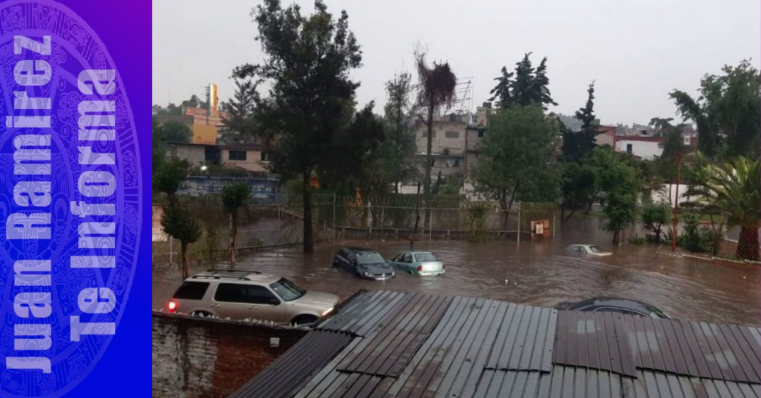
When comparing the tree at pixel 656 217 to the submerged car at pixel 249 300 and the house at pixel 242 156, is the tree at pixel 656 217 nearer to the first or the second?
the submerged car at pixel 249 300

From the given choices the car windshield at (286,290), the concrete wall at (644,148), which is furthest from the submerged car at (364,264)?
the concrete wall at (644,148)

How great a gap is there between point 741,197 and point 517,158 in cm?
1297

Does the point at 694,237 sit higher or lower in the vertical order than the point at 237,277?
lower

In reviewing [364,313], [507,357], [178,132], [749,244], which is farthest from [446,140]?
[507,357]

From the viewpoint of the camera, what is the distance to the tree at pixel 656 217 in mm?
30125

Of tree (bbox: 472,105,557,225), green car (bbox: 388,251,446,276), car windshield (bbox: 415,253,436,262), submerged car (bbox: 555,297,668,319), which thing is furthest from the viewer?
tree (bbox: 472,105,557,225)

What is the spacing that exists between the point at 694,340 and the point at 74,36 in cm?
660

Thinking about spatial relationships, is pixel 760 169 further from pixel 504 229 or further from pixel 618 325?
pixel 618 325

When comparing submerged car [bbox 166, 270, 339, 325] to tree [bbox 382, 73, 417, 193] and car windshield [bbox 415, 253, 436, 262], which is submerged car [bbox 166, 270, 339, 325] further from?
tree [bbox 382, 73, 417, 193]

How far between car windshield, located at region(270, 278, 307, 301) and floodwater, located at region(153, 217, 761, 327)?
4371mm

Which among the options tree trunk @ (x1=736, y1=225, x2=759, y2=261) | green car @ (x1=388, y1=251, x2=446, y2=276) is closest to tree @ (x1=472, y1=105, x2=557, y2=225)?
tree trunk @ (x1=736, y1=225, x2=759, y2=261)

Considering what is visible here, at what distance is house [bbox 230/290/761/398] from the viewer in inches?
185

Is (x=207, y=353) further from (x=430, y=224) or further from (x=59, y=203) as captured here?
(x=430, y=224)

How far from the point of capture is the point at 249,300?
10758mm
